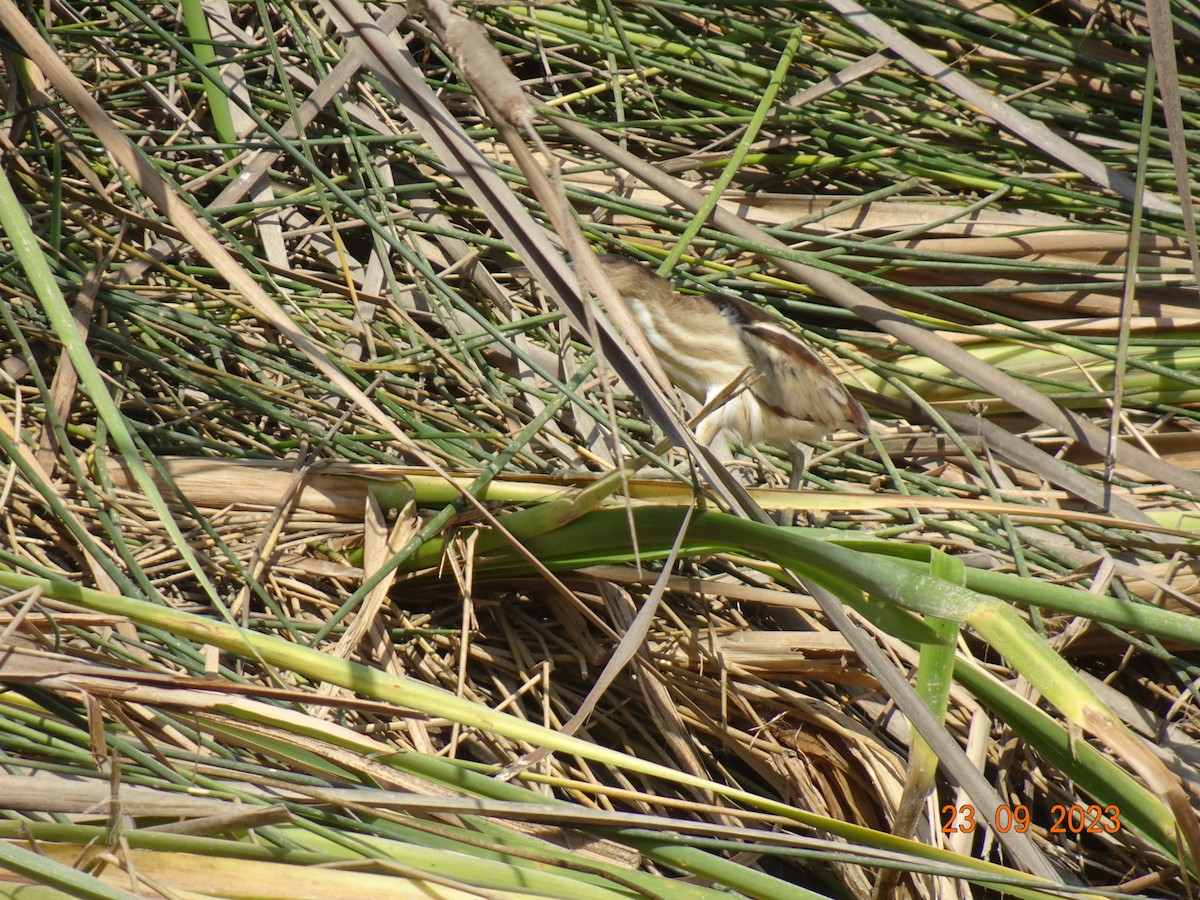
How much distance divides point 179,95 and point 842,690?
201cm

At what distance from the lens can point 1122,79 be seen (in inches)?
116

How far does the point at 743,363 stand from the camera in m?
2.48

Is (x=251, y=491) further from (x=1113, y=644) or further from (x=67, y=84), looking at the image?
(x=1113, y=644)

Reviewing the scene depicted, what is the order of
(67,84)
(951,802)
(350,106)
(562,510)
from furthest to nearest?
(350,106)
(951,802)
(562,510)
(67,84)

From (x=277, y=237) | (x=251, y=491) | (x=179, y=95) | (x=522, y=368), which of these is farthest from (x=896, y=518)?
Answer: (x=179, y=95)
